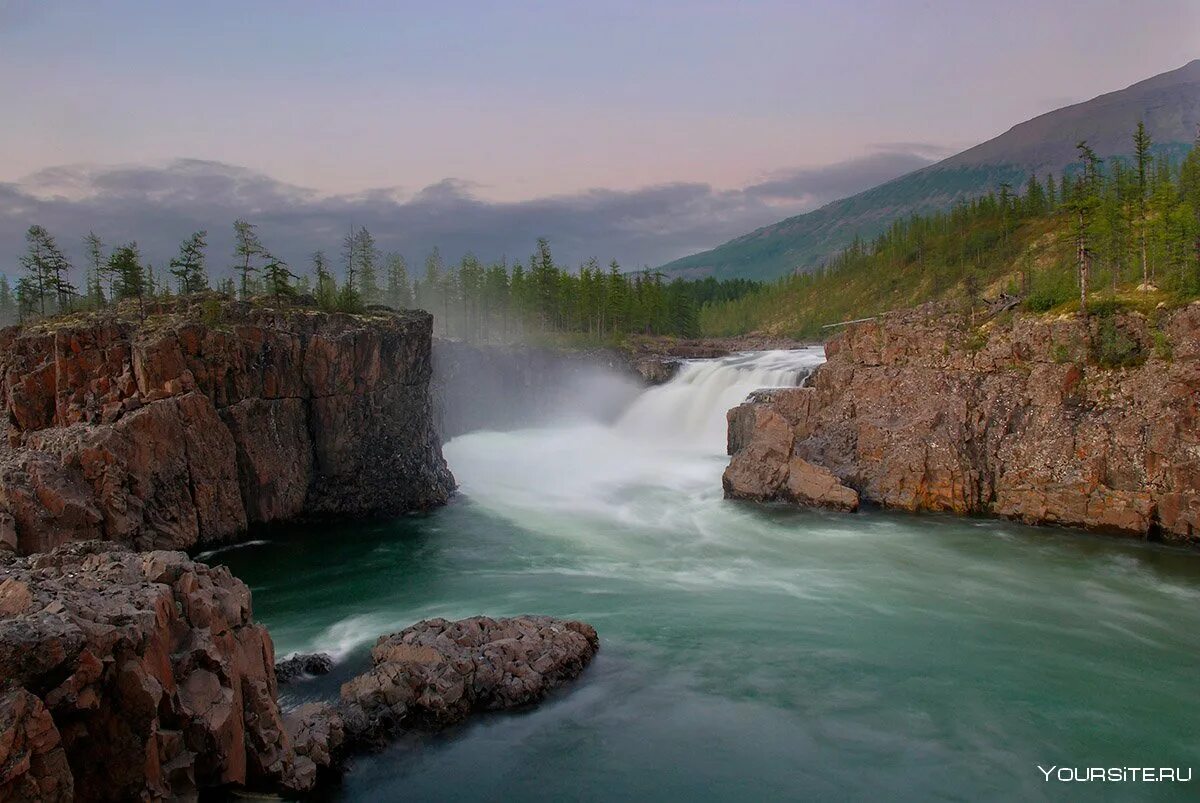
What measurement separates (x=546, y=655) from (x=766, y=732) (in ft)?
18.2

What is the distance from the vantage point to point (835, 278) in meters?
123

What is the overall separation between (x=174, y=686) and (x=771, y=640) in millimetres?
15393

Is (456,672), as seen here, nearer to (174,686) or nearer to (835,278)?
(174,686)

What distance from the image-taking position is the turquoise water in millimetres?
15273

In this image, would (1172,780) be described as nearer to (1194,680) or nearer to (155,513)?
(1194,680)

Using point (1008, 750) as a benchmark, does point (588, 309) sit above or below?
above

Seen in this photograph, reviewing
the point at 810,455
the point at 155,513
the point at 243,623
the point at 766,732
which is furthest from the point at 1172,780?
the point at 155,513

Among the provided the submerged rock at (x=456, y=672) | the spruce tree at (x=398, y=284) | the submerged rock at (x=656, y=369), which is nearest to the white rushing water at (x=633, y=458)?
the submerged rock at (x=656, y=369)

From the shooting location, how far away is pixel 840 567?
2716 centimetres

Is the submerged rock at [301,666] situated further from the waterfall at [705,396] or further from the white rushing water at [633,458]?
the waterfall at [705,396]

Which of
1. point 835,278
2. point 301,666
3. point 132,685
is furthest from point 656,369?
A: point 835,278

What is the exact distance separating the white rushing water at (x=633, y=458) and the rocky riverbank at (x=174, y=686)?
16.8m

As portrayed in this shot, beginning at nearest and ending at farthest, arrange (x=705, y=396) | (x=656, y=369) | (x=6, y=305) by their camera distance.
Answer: (x=705, y=396) → (x=656, y=369) → (x=6, y=305)

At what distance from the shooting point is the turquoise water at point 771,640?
601 inches
